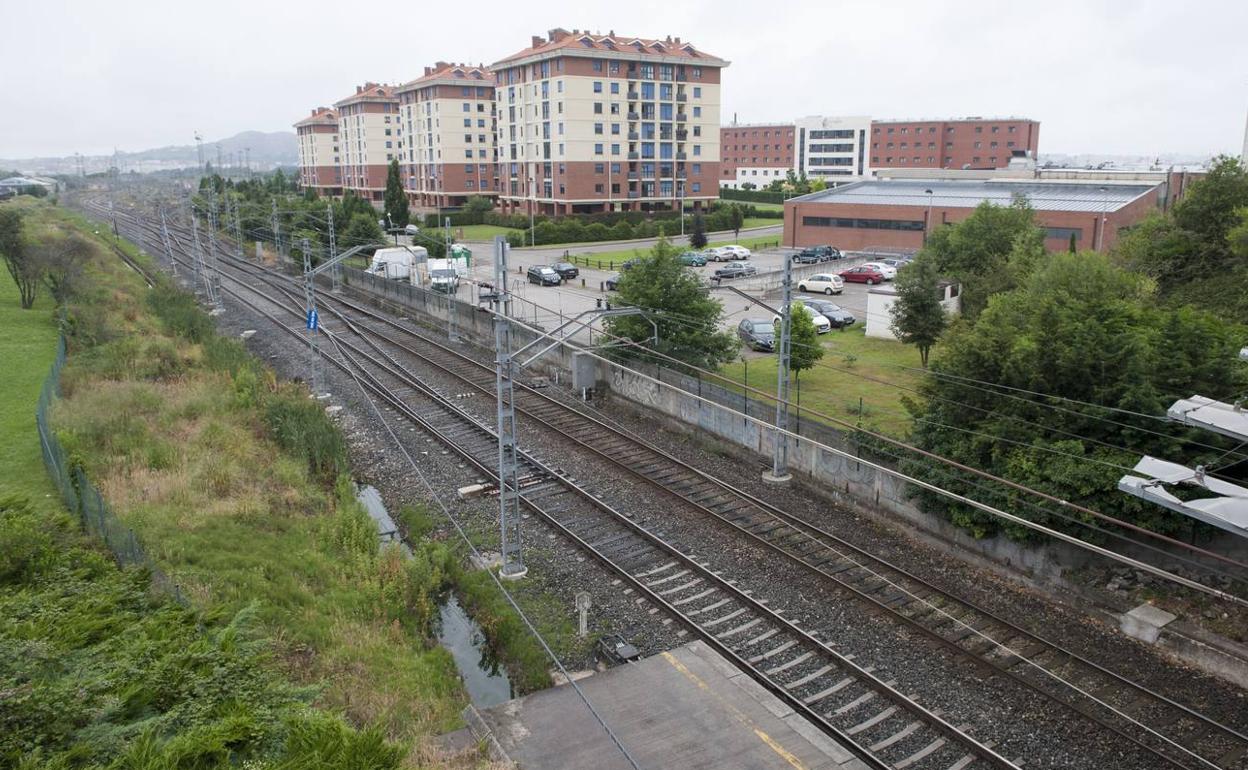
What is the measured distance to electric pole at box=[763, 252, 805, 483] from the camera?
58.7 ft

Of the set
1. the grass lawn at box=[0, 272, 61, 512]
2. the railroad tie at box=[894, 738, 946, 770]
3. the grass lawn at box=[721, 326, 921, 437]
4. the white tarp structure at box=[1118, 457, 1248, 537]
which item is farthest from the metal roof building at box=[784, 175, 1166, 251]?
the grass lawn at box=[0, 272, 61, 512]

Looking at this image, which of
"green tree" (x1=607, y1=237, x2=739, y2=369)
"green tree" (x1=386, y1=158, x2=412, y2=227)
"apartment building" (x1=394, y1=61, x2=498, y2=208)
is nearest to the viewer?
"green tree" (x1=607, y1=237, x2=739, y2=369)

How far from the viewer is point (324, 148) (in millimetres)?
124875

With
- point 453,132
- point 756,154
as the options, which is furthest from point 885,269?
point 756,154

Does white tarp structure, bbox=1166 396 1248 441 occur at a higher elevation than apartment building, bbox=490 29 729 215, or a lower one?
lower

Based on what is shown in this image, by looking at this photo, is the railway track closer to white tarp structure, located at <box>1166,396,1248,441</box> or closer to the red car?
white tarp structure, located at <box>1166,396,1248,441</box>

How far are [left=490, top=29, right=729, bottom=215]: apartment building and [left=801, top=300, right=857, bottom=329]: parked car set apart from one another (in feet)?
140

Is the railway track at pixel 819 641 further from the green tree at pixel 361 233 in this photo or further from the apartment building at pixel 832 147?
the apartment building at pixel 832 147

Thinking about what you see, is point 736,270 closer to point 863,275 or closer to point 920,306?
point 863,275

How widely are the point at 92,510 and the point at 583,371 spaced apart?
14.5m

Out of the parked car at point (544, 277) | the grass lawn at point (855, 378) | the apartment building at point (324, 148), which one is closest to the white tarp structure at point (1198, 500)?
the grass lawn at point (855, 378)

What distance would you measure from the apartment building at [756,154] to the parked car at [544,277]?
80257 mm

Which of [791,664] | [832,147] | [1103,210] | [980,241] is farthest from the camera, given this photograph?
[832,147]

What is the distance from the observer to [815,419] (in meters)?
22.3
